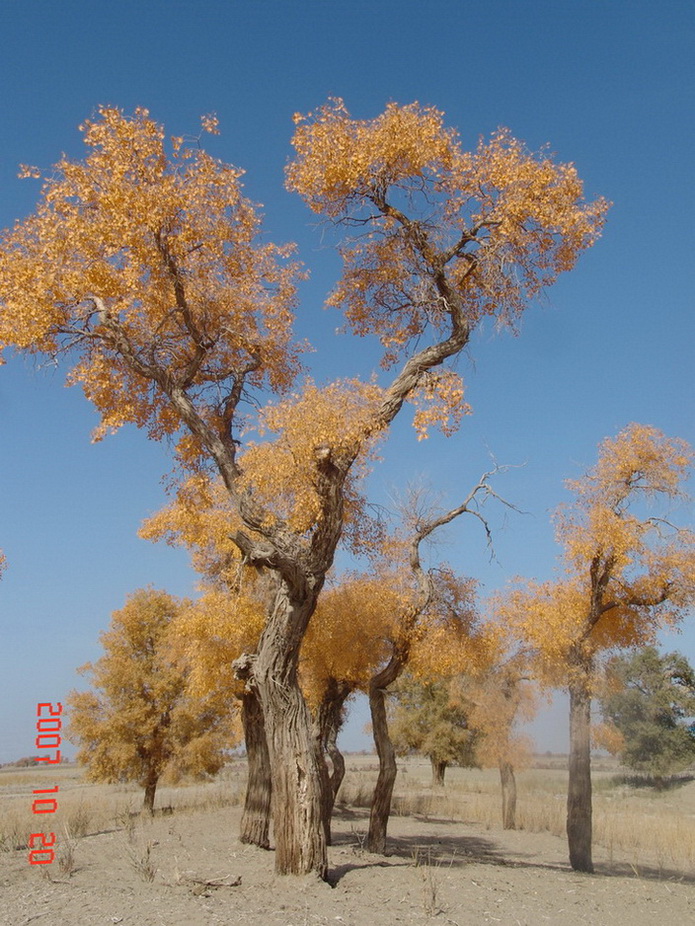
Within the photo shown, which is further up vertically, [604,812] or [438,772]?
[438,772]

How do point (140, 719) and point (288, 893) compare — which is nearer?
point (288, 893)

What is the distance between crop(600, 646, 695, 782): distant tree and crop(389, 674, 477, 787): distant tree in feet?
57.8

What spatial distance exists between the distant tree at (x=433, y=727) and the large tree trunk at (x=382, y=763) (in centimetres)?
2151

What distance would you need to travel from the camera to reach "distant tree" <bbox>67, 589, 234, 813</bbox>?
26.3m

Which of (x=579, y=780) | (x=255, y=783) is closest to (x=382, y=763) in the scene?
(x=255, y=783)

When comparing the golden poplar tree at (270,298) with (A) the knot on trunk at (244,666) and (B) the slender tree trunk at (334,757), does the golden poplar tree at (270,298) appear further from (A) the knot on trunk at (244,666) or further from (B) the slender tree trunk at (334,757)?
(B) the slender tree trunk at (334,757)

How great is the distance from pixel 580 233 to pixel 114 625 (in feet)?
74.6

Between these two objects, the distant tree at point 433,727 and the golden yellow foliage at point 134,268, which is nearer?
the golden yellow foliage at point 134,268

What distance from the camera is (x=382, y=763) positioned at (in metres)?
15.5

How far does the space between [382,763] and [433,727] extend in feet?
78.2

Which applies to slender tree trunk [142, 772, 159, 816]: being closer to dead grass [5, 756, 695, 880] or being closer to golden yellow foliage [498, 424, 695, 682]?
dead grass [5, 756, 695, 880]

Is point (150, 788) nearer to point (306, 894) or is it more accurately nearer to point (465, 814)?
point (465, 814)

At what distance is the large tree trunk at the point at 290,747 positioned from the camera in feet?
30.4

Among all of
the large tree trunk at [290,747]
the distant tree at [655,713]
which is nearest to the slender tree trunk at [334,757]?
the large tree trunk at [290,747]
